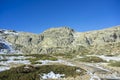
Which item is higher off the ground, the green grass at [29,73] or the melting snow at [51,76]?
the green grass at [29,73]

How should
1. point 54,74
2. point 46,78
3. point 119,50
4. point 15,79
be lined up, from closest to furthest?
point 15,79, point 46,78, point 54,74, point 119,50

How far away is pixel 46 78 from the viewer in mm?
25516

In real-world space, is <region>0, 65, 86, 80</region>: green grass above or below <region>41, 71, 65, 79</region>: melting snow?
above

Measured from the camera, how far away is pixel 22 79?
77.4 ft

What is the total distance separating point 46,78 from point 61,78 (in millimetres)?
1714

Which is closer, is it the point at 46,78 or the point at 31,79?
the point at 31,79

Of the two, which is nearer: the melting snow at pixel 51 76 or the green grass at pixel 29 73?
the green grass at pixel 29 73

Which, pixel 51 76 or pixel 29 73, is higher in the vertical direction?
pixel 29 73

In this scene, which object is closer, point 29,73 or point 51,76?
point 29,73

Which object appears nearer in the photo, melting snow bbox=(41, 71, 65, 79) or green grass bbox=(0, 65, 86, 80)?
green grass bbox=(0, 65, 86, 80)

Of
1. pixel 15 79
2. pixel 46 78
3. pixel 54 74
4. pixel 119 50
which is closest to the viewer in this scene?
pixel 15 79

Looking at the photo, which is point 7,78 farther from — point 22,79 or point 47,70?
point 47,70

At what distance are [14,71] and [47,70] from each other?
4224 mm

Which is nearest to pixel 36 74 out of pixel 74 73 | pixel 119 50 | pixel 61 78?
pixel 61 78
